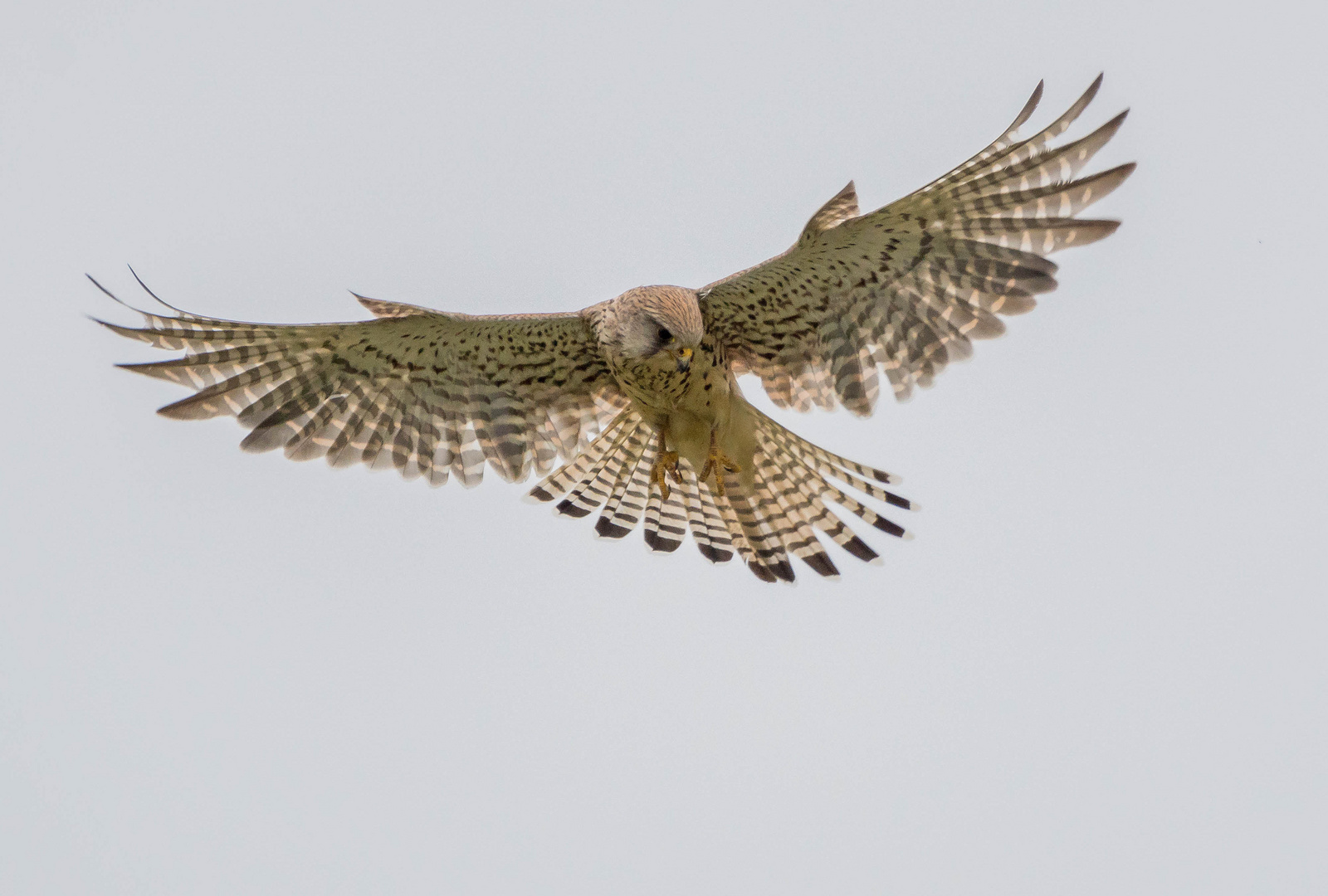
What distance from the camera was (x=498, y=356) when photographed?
7168 millimetres

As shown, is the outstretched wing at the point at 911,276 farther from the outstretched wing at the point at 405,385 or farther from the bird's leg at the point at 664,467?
the outstretched wing at the point at 405,385

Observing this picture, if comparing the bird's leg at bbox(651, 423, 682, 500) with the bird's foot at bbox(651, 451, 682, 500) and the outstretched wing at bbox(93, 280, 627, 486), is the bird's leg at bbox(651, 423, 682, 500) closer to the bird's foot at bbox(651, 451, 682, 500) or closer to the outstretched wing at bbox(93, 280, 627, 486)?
the bird's foot at bbox(651, 451, 682, 500)

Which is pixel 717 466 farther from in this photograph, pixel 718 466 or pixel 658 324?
pixel 658 324

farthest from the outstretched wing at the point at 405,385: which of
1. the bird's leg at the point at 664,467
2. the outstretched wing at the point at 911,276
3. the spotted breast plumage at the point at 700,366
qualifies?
the outstretched wing at the point at 911,276

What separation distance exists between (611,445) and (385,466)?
1396 millimetres

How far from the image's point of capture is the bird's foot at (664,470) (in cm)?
720

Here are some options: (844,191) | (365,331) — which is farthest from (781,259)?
(365,331)

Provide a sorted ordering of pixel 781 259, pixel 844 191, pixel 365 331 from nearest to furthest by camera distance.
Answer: pixel 844 191
pixel 781 259
pixel 365 331

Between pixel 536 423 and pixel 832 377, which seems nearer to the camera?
pixel 832 377

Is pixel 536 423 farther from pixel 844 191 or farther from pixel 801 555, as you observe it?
pixel 844 191

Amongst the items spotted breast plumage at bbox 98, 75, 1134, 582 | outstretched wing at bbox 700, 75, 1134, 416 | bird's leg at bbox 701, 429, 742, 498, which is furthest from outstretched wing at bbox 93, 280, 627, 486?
outstretched wing at bbox 700, 75, 1134, 416

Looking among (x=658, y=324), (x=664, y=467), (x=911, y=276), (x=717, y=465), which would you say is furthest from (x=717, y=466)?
(x=911, y=276)

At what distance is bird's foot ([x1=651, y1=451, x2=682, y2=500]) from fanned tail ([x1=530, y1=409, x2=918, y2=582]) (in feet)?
0.39

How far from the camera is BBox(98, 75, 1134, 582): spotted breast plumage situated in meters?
6.15
